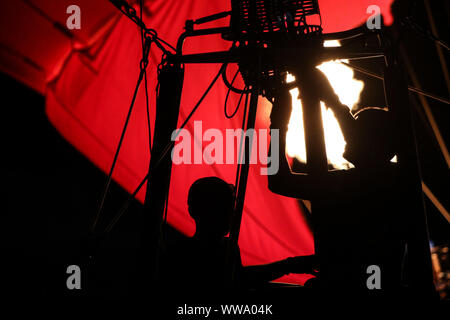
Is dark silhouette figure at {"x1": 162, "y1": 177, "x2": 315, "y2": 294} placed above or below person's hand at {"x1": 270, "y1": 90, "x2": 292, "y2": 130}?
below

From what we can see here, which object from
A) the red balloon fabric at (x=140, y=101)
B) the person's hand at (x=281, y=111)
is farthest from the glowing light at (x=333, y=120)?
the person's hand at (x=281, y=111)

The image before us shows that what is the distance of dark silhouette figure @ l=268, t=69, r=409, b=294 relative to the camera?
1.54 m

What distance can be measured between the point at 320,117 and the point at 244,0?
0.92m

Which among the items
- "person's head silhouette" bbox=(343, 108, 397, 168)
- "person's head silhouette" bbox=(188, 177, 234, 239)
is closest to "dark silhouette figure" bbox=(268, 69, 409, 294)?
"person's head silhouette" bbox=(343, 108, 397, 168)

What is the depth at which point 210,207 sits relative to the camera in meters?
1.81

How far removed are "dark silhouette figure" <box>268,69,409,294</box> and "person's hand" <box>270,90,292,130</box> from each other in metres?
0.34

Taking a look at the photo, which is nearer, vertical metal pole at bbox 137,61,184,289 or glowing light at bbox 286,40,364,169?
vertical metal pole at bbox 137,61,184,289

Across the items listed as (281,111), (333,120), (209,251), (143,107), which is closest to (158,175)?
(209,251)

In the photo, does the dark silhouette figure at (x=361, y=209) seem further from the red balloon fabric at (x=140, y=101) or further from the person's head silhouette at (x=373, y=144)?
the red balloon fabric at (x=140, y=101)

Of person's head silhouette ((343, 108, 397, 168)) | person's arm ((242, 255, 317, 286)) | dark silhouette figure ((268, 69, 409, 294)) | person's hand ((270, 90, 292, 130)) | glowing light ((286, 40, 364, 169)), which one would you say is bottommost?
person's arm ((242, 255, 317, 286))

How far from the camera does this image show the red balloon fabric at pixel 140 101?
11.2 ft

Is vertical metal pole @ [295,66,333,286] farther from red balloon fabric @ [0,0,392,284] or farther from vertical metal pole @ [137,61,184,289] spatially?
red balloon fabric @ [0,0,392,284]

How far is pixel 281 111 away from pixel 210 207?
76 cm

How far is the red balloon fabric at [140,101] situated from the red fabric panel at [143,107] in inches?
0.4
